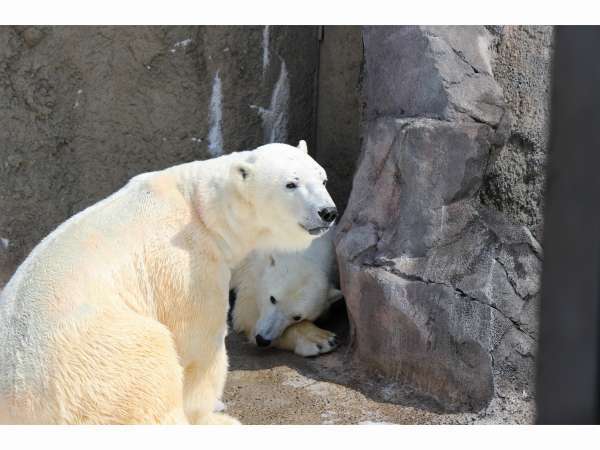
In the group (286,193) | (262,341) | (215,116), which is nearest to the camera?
(286,193)

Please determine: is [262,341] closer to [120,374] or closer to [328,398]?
[328,398]

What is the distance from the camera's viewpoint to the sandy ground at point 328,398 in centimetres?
387

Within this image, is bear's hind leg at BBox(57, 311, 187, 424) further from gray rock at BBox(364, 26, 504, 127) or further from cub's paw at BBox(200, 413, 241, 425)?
gray rock at BBox(364, 26, 504, 127)

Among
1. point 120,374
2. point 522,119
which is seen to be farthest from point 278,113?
point 120,374

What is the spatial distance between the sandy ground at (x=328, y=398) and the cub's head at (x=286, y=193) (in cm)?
129

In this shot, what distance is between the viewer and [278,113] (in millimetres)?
5848

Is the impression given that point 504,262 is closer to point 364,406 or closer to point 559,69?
point 364,406

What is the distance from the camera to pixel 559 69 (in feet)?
2.43

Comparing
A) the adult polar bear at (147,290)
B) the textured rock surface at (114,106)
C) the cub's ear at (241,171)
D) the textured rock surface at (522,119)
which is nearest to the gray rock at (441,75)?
A: the textured rock surface at (522,119)

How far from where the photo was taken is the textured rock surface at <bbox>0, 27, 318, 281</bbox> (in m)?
5.55

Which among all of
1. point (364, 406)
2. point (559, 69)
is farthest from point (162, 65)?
point (559, 69)

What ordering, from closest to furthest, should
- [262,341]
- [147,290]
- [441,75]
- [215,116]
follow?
[147,290] → [441,75] → [262,341] → [215,116]

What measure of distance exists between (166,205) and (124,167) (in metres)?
2.66

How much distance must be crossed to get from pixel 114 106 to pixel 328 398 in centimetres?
Result: 270
